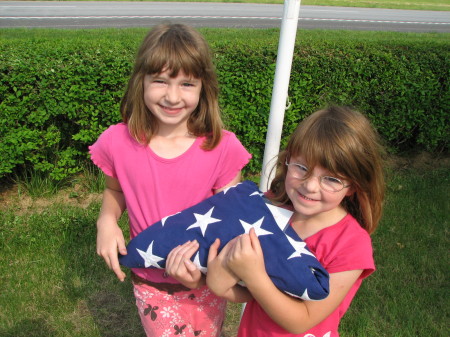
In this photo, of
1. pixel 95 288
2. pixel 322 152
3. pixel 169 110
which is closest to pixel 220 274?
pixel 322 152

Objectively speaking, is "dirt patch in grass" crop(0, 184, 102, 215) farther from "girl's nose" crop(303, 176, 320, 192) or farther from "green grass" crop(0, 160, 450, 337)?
"girl's nose" crop(303, 176, 320, 192)

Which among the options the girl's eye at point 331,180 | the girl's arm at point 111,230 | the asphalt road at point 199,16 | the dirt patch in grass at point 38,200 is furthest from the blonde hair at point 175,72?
the asphalt road at point 199,16

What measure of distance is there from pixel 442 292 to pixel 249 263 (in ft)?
8.62

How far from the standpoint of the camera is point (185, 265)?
1.51 metres

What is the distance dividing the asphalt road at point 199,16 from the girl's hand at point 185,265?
37.9 feet

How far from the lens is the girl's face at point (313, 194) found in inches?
58.0

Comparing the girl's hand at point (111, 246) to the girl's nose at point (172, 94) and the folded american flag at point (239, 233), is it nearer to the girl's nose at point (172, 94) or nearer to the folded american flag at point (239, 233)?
the folded american flag at point (239, 233)

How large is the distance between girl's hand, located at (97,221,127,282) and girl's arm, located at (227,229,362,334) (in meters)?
0.56

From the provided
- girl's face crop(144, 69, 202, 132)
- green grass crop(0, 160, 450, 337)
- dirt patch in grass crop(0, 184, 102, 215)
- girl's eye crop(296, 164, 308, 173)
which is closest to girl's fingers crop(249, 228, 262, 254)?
girl's eye crop(296, 164, 308, 173)

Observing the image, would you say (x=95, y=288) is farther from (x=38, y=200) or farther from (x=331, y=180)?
(x=331, y=180)

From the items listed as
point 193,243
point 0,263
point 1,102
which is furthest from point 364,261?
point 1,102

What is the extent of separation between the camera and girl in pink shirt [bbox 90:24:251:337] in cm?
170

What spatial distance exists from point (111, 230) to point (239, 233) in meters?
0.58

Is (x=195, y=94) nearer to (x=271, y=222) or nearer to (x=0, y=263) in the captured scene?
(x=271, y=222)
